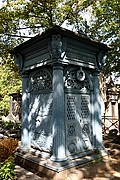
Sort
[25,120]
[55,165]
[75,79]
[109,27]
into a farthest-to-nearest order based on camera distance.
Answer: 1. [109,27]
2. [25,120]
3. [75,79]
4. [55,165]

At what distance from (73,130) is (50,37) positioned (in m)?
2.88

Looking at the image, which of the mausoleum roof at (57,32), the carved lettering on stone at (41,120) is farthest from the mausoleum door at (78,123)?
the mausoleum roof at (57,32)

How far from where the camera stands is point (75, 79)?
5.87 metres

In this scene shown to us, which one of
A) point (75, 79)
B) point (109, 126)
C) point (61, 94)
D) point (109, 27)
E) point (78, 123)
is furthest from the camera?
point (109, 126)

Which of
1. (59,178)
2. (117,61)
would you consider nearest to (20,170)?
(59,178)

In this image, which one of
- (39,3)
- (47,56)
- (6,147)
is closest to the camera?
(47,56)

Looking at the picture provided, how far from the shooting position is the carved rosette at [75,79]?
5.67m

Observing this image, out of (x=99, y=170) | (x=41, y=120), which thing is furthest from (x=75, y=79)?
(x=99, y=170)

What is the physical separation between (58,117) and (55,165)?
1252 millimetres

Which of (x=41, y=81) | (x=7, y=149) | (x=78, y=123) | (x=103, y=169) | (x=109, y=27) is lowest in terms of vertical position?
(x=103, y=169)

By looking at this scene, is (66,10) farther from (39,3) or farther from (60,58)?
(60,58)

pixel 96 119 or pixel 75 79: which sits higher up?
pixel 75 79

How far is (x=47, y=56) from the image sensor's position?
215 inches

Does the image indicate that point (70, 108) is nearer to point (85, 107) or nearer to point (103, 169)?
point (85, 107)
